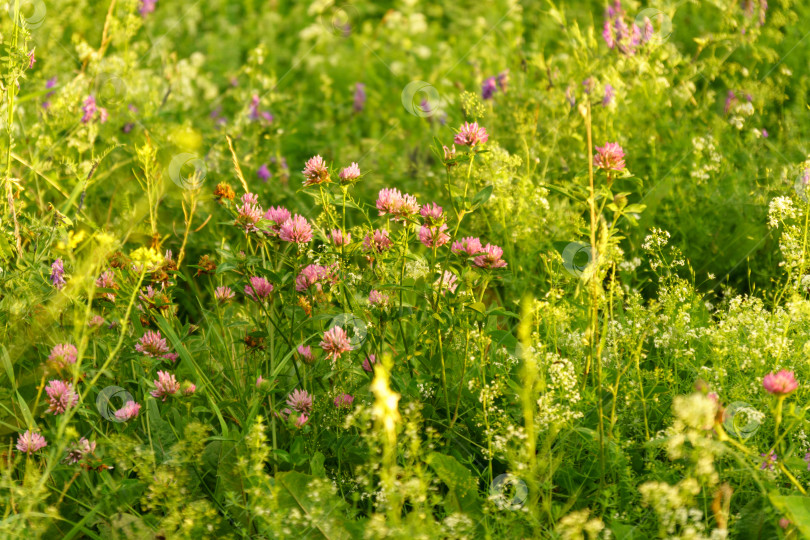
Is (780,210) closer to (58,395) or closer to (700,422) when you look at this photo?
(700,422)

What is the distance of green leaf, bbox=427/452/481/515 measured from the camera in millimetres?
1763

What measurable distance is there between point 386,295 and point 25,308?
0.93m

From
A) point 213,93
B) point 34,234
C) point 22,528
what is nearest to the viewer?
point 22,528

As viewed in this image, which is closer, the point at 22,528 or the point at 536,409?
the point at 22,528

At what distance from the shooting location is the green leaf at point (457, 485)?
5.78ft

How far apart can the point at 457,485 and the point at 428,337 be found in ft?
1.31

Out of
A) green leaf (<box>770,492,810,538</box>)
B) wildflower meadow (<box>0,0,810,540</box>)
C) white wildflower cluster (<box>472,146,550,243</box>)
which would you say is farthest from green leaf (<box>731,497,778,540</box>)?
white wildflower cluster (<box>472,146,550,243</box>)

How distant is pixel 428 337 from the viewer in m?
2.03

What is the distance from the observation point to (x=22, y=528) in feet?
5.03

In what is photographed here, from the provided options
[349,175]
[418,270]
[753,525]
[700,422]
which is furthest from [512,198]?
[700,422]

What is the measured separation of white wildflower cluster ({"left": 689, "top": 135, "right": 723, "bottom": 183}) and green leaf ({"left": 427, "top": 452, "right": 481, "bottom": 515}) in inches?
56.2

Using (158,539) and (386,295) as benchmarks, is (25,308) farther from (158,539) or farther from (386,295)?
(386,295)

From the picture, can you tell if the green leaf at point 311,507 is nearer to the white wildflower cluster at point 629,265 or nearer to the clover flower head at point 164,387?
the clover flower head at point 164,387

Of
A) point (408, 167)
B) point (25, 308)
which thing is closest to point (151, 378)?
point (25, 308)
